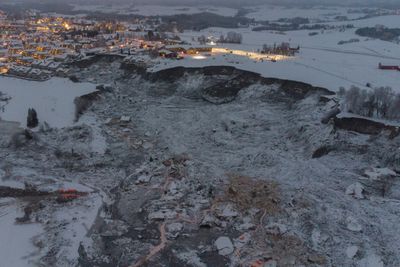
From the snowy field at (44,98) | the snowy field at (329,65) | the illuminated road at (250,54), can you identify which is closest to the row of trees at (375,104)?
the snowy field at (329,65)

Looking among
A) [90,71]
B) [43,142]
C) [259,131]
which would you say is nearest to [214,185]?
[259,131]

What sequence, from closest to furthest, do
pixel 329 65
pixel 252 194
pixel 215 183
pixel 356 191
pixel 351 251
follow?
pixel 351 251, pixel 356 191, pixel 252 194, pixel 215 183, pixel 329 65

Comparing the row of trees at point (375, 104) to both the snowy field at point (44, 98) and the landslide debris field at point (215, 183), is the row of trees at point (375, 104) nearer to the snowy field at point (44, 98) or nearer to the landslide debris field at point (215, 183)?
the landslide debris field at point (215, 183)

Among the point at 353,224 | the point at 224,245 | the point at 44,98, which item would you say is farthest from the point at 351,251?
the point at 44,98

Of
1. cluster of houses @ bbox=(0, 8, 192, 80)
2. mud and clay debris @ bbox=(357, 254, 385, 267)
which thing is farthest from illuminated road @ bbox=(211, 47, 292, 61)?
mud and clay debris @ bbox=(357, 254, 385, 267)

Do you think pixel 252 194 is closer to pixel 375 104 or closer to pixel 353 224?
pixel 353 224

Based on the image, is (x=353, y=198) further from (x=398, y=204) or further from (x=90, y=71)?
(x=90, y=71)
